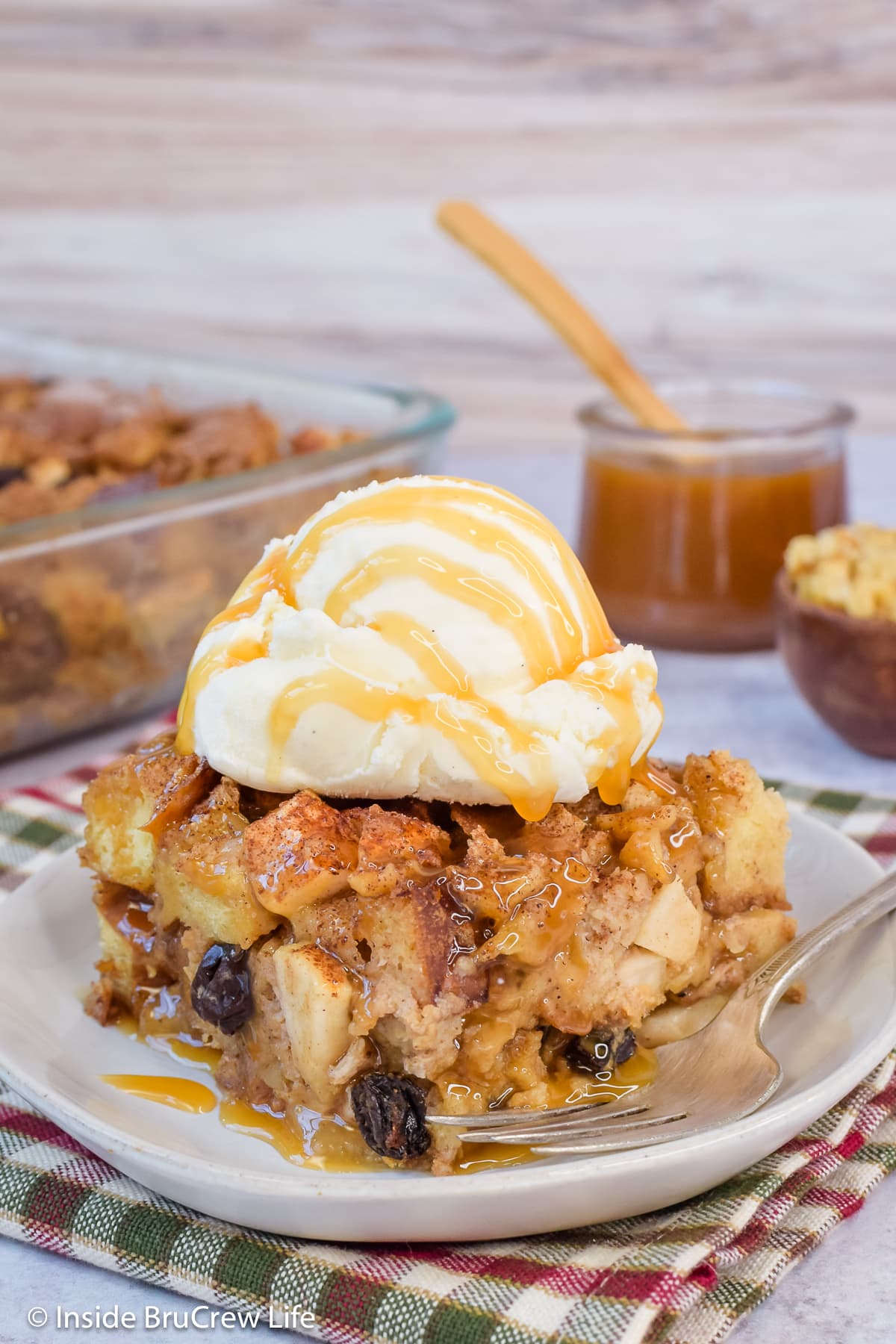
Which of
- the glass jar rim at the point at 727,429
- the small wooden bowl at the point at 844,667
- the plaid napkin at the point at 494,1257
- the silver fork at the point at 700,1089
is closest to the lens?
the plaid napkin at the point at 494,1257

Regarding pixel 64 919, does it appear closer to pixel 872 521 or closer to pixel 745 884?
pixel 745 884

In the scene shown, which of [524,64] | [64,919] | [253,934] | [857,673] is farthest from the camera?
[524,64]

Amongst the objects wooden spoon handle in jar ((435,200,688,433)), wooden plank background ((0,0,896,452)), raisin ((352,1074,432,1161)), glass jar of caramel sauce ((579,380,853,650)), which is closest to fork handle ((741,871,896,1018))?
raisin ((352,1074,432,1161))

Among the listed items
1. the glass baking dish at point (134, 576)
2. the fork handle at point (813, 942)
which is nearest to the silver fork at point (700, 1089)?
the fork handle at point (813, 942)

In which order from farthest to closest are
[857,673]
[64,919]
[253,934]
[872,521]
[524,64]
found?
[524,64] → [872,521] → [857,673] → [64,919] → [253,934]

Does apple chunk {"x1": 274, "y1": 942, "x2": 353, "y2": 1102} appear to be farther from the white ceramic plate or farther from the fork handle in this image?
the fork handle

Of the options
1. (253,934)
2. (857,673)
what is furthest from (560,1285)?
(857,673)

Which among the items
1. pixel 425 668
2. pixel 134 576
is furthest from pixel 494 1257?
pixel 134 576

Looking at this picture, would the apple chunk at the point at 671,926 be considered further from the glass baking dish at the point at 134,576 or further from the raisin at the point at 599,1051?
the glass baking dish at the point at 134,576

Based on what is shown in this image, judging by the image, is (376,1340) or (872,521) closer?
(376,1340)
